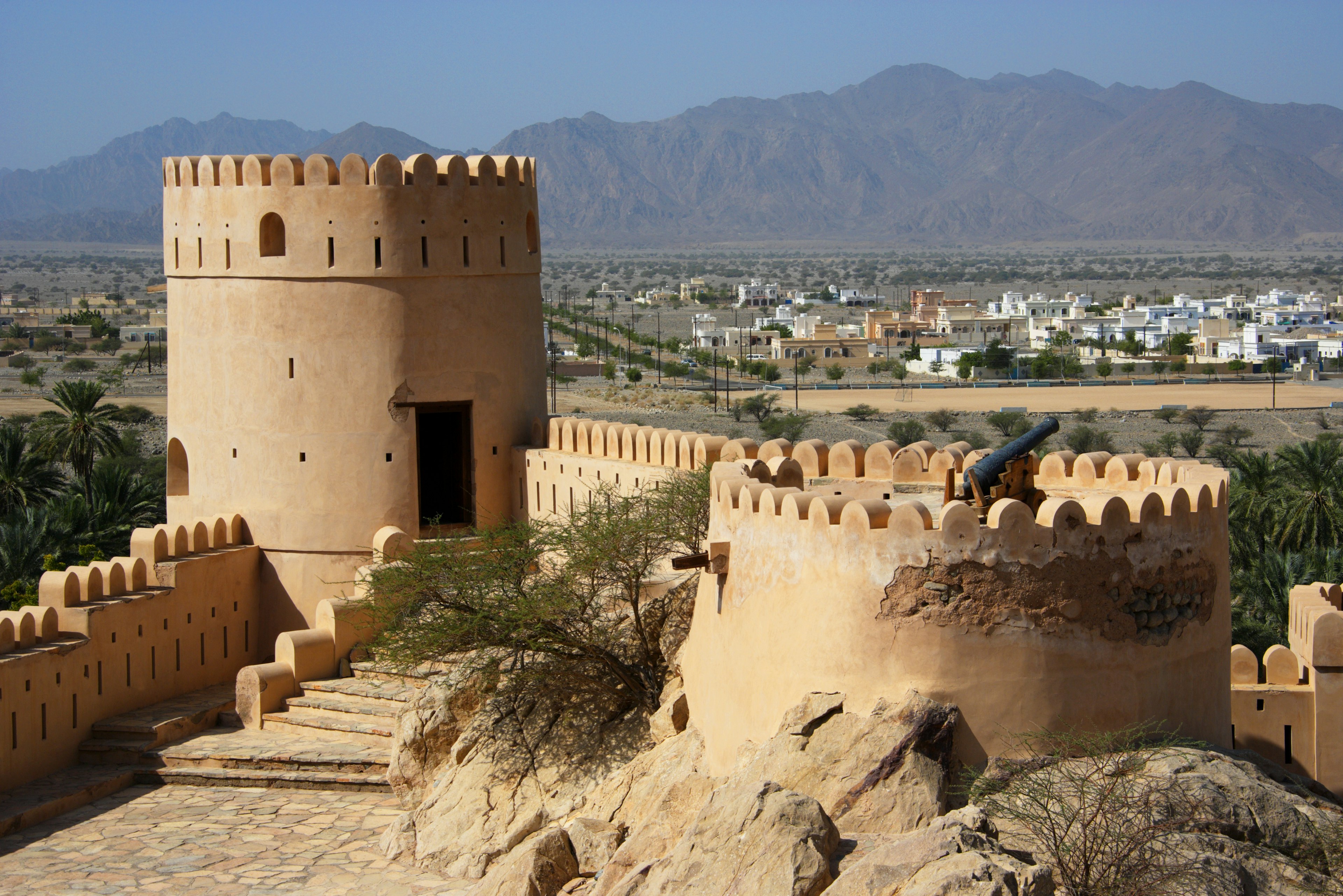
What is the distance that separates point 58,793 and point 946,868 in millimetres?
9097

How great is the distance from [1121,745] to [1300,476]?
2043cm

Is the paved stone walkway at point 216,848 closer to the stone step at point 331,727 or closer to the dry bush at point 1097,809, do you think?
the stone step at point 331,727

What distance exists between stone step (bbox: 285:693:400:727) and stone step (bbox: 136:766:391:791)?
2.89 ft

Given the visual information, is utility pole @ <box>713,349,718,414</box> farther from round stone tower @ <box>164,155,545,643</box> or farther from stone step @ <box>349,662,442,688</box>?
stone step @ <box>349,662,442,688</box>

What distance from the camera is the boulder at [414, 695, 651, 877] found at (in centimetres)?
1200

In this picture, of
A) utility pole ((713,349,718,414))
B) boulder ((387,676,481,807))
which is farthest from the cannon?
utility pole ((713,349,718,414))

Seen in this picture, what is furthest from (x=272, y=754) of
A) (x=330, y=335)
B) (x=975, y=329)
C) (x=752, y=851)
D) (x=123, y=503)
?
(x=975, y=329)

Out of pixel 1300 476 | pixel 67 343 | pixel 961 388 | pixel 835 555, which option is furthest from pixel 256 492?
pixel 67 343

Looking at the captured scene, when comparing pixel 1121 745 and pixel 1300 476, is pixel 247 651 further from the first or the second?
pixel 1300 476

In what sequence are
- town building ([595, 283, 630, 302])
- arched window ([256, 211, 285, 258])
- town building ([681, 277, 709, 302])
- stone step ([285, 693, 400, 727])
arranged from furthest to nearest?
town building ([681, 277, 709, 302]) < town building ([595, 283, 630, 302]) < arched window ([256, 211, 285, 258]) < stone step ([285, 693, 400, 727])

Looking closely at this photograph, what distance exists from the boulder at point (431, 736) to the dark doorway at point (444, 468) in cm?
459

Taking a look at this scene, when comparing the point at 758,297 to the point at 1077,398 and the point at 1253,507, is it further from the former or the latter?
the point at 1253,507

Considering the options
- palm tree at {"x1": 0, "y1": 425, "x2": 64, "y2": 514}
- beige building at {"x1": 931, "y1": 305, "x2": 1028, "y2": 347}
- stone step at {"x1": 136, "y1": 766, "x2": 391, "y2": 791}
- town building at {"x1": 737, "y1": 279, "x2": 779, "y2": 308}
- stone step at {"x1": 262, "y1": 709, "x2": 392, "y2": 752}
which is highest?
town building at {"x1": 737, "y1": 279, "x2": 779, "y2": 308}

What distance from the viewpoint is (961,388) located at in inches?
3292
